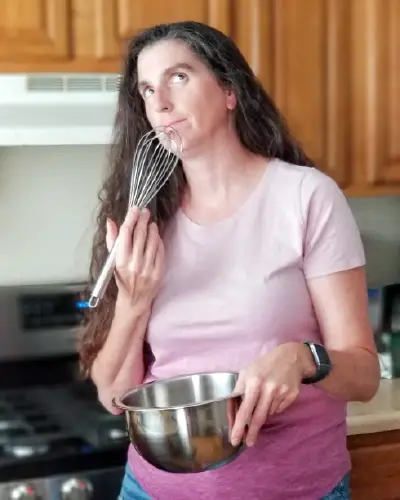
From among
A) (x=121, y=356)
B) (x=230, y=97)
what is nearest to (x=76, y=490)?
(x=121, y=356)

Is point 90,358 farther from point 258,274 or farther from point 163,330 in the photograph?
point 258,274

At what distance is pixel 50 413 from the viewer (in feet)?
5.72

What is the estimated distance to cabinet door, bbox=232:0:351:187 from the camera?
1.68 meters

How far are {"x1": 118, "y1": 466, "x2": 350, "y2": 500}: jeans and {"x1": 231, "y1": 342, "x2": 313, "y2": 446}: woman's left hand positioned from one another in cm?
27

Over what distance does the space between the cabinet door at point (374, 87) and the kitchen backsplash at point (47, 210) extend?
0.60m

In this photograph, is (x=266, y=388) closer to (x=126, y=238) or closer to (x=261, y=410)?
(x=261, y=410)

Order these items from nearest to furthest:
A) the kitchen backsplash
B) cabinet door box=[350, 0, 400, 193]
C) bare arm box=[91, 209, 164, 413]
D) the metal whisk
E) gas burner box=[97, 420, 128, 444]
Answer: bare arm box=[91, 209, 164, 413] < the metal whisk < gas burner box=[97, 420, 128, 444] < cabinet door box=[350, 0, 400, 193] < the kitchen backsplash

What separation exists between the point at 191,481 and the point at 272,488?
0.12 meters

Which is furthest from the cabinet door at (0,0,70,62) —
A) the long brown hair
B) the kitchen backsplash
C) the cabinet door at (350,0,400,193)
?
the cabinet door at (350,0,400,193)

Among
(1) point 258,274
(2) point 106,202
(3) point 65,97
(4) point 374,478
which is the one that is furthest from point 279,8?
(4) point 374,478

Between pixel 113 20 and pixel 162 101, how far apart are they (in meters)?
0.45

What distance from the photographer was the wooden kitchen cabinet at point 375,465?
1.55 m

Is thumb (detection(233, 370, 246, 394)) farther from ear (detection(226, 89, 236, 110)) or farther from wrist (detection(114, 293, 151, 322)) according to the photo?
ear (detection(226, 89, 236, 110))

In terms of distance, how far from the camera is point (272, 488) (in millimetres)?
1162
